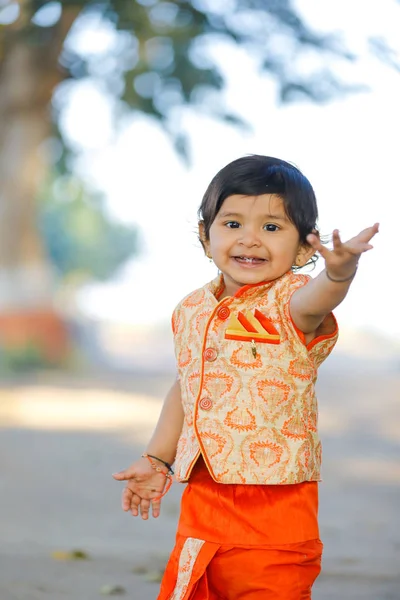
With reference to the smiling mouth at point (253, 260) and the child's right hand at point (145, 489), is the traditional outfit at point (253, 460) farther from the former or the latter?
the child's right hand at point (145, 489)

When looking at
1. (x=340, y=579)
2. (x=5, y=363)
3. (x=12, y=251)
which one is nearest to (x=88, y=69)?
(x=12, y=251)

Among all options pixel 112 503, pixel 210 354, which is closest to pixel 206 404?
pixel 210 354

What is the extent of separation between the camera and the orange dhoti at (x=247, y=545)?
6.97ft

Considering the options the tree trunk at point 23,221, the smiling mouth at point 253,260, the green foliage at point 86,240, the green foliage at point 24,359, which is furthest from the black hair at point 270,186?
the green foliage at point 86,240

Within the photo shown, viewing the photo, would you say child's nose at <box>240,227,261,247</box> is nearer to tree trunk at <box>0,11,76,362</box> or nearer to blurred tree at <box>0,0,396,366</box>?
blurred tree at <box>0,0,396,366</box>

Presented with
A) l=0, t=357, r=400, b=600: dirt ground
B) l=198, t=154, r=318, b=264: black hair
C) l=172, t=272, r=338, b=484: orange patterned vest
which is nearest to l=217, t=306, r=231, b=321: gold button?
l=172, t=272, r=338, b=484: orange patterned vest

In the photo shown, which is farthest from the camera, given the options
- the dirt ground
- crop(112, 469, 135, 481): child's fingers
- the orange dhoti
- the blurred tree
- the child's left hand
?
the blurred tree

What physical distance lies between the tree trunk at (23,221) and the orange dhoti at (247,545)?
41.0 ft

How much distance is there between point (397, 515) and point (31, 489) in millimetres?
2030

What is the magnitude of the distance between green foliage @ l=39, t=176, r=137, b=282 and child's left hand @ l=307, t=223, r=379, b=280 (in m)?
45.6

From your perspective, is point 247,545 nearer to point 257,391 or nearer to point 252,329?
point 257,391

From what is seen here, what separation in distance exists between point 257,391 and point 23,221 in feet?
43.7

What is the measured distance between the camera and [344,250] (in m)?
1.94

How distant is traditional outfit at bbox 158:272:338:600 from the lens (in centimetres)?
213
